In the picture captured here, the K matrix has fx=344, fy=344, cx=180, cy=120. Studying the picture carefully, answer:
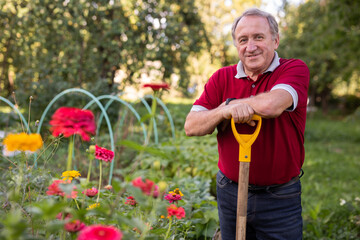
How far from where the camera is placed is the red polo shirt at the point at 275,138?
1723 mm

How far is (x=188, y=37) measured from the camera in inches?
252

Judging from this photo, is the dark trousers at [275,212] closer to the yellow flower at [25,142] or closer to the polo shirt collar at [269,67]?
the polo shirt collar at [269,67]

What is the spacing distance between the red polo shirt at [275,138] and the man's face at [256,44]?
0.07 metres

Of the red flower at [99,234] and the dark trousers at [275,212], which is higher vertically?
the red flower at [99,234]

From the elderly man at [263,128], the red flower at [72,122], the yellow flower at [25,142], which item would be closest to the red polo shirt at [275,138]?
the elderly man at [263,128]

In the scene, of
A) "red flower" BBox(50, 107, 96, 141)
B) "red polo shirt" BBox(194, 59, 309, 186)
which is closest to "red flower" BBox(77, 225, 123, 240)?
"red flower" BBox(50, 107, 96, 141)

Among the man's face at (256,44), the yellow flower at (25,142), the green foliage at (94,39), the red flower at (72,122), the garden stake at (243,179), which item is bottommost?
the garden stake at (243,179)

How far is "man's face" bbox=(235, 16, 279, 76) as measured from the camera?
1.82m

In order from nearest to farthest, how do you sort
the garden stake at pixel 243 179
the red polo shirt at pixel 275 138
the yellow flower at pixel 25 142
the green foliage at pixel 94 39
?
the yellow flower at pixel 25 142 → the garden stake at pixel 243 179 → the red polo shirt at pixel 275 138 → the green foliage at pixel 94 39

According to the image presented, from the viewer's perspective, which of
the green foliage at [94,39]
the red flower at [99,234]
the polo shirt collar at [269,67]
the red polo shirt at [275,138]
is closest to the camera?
the red flower at [99,234]

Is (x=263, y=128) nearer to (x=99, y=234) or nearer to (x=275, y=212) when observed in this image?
(x=275, y=212)

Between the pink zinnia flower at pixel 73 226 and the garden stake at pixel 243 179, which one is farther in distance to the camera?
the garden stake at pixel 243 179

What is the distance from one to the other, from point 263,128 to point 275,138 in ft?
0.26

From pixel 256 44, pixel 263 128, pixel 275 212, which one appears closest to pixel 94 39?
pixel 256 44
